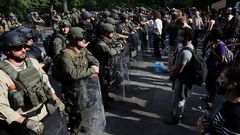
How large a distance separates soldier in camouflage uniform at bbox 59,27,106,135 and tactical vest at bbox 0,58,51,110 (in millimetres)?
1213

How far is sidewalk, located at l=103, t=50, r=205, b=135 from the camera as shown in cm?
626

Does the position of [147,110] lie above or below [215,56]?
below

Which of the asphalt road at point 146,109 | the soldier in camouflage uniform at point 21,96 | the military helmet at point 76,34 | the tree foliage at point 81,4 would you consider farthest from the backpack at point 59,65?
the tree foliage at point 81,4

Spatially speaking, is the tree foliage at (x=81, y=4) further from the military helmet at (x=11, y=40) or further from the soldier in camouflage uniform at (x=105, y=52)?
the military helmet at (x=11, y=40)

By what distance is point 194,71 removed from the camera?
5.90 metres

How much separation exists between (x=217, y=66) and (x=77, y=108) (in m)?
3.11

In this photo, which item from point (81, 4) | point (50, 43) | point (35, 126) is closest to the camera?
point (35, 126)

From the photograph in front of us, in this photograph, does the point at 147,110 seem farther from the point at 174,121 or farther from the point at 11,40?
the point at 11,40

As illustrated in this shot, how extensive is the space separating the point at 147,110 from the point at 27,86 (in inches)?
164

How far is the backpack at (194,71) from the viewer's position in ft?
19.1

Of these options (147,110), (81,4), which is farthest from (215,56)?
(81,4)

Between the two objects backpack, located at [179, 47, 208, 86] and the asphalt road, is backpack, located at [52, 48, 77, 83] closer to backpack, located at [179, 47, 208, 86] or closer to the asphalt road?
the asphalt road

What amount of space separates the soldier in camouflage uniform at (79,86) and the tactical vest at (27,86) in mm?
1213

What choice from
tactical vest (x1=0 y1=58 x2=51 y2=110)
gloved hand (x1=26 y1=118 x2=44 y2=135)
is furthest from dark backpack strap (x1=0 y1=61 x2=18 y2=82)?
gloved hand (x1=26 y1=118 x2=44 y2=135)
